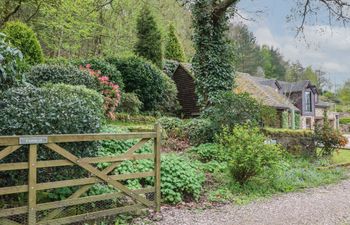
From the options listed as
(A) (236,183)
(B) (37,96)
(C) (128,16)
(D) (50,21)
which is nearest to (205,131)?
(A) (236,183)

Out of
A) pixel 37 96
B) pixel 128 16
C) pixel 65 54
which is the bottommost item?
pixel 37 96

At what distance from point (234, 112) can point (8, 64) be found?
20.3 ft

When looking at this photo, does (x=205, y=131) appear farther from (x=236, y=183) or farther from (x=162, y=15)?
(x=162, y=15)

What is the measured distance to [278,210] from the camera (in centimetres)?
591

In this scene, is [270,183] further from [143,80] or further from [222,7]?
[143,80]

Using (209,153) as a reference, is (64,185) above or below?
above

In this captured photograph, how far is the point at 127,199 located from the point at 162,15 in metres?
19.6

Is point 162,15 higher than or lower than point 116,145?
higher

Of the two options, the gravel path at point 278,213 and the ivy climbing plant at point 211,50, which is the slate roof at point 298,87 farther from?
the gravel path at point 278,213

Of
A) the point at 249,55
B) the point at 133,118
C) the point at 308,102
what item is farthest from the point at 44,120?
the point at 249,55

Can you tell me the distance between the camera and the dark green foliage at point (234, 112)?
32.1 ft

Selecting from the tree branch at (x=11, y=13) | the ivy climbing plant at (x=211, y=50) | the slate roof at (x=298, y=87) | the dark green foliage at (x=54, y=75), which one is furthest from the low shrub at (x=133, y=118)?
the slate roof at (x=298, y=87)

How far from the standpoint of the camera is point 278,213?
225 inches

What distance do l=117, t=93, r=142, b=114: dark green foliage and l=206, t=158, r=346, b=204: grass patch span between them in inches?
255
